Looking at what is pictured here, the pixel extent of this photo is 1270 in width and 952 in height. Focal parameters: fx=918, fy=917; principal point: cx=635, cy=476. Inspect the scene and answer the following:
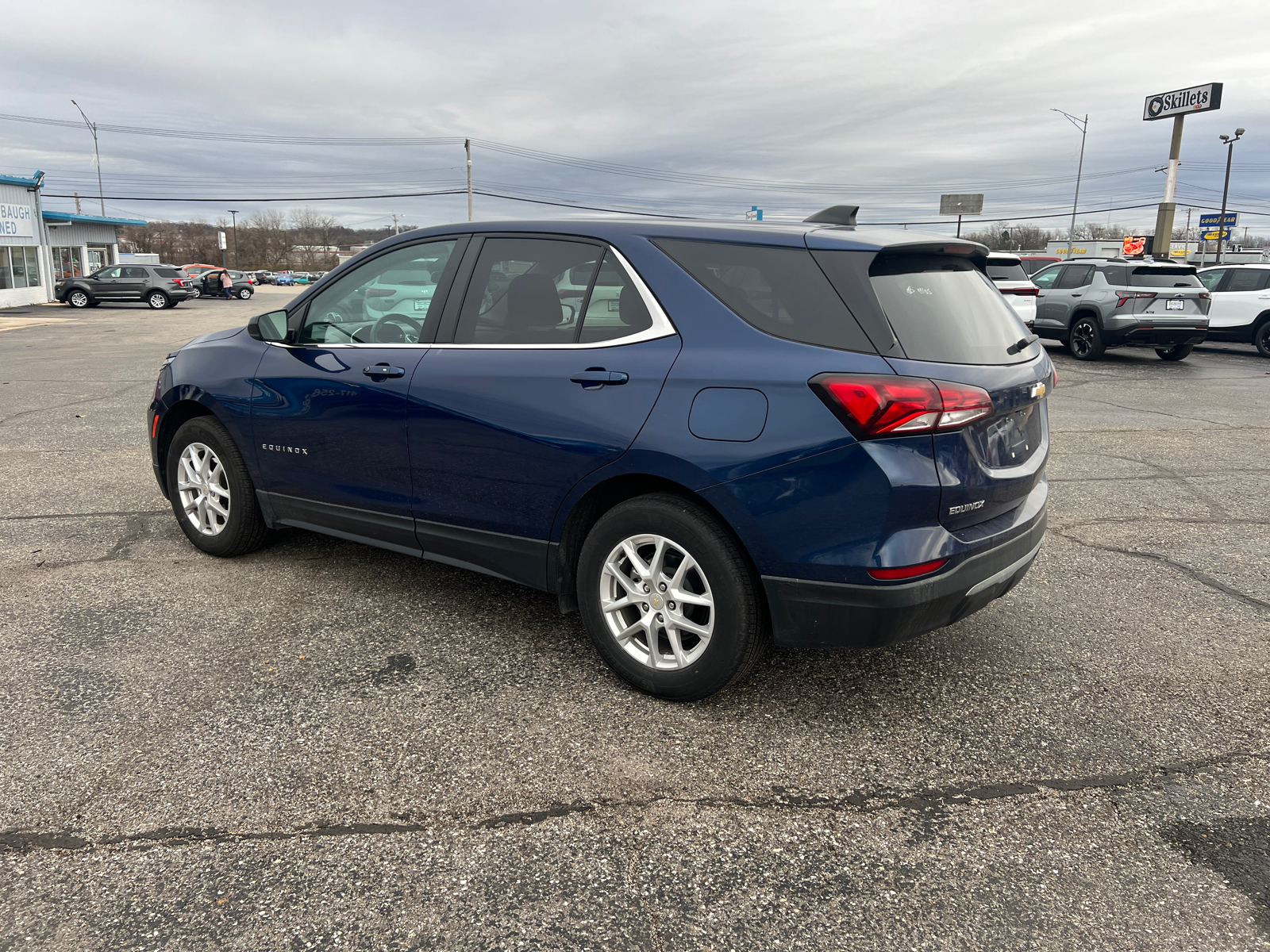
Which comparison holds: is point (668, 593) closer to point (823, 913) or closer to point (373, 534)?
point (823, 913)

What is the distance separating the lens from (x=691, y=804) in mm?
2822

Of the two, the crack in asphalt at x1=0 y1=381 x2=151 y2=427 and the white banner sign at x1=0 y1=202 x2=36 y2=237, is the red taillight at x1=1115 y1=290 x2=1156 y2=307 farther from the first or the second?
the white banner sign at x1=0 y1=202 x2=36 y2=237

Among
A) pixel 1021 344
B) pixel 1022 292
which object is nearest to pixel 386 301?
pixel 1021 344

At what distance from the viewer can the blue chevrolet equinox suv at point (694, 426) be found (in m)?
2.94

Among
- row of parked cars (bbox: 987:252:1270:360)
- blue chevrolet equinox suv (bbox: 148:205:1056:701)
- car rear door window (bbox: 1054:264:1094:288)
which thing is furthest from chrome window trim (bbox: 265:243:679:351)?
car rear door window (bbox: 1054:264:1094:288)

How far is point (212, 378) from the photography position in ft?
15.7

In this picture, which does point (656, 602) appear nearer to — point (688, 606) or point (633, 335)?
point (688, 606)

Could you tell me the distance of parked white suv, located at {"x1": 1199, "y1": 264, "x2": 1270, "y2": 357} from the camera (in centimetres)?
1800

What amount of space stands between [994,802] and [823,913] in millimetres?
802

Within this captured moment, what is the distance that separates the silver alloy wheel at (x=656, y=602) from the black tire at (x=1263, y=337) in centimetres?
1932

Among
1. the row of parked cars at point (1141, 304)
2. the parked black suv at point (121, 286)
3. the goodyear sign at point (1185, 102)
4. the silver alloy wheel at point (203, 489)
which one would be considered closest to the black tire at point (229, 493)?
the silver alloy wheel at point (203, 489)

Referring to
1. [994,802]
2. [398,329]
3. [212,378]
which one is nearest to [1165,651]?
[994,802]

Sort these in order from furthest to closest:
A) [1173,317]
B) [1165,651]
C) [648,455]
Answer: [1173,317] → [1165,651] → [648,455]

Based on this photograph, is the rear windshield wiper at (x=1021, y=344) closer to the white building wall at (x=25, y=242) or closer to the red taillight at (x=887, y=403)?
the red taillight at (x=887, y=403)
